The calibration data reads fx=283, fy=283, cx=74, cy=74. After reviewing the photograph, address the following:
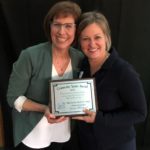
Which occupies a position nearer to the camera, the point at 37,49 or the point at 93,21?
the point at 93,21

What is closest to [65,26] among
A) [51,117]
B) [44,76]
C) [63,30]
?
[63,30]

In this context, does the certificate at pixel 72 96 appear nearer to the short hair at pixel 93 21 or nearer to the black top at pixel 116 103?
the black top at pixel 116 103

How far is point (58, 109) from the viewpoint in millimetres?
1309

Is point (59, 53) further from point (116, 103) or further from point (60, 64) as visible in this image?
point (116, 103)

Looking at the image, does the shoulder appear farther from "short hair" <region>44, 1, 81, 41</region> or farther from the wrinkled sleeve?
"short hair" <region>44, 1, 81, 41</region>

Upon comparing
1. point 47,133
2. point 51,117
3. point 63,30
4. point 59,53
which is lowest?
point 47,133

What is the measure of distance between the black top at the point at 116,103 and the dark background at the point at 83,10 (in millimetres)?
678

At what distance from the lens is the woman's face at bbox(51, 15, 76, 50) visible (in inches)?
Result: 51.1

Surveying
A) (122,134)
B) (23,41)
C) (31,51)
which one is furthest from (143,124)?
(31,51)

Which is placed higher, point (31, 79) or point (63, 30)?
point (63, 30)

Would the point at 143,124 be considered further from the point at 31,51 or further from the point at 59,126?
the point at 31,51

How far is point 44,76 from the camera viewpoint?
1.35 metres

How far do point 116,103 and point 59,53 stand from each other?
38 centimetres

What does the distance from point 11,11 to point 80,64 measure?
27.4 inches
